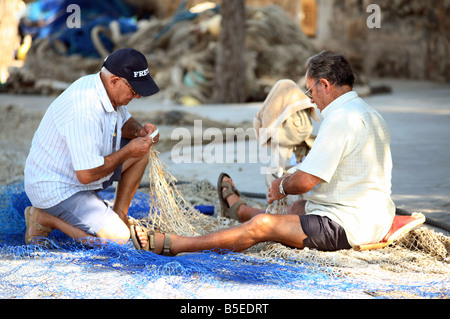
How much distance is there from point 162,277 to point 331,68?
57.2 inches

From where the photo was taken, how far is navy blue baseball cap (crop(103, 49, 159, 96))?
327 centimetres

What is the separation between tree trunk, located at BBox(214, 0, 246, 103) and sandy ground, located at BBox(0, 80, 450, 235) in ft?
1.51

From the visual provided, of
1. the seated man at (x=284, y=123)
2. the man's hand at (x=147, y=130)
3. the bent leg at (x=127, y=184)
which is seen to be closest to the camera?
the man's hand at (x=147, y=130)

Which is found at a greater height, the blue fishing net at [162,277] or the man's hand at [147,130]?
the man's hand at [147,130]

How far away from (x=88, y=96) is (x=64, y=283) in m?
1.12

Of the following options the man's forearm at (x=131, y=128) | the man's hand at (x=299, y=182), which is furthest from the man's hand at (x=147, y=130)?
the man's hand at (x=299, y=182)

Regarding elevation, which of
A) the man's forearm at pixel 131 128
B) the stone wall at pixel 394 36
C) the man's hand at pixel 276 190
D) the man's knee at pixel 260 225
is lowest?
the man's knee at pixel 260 225

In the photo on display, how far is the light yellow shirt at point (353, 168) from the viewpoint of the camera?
3.00 metres

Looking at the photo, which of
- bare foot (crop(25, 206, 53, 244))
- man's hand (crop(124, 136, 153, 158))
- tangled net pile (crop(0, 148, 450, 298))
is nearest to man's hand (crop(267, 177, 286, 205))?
tangled net pile (crop(0, 148, 450, 298))

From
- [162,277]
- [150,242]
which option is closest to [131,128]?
[150,242]

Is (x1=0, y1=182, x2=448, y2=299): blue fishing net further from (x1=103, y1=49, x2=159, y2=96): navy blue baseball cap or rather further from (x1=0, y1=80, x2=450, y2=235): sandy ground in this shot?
(x1=0, y1=80, x2=450, y2=235): sandy ground

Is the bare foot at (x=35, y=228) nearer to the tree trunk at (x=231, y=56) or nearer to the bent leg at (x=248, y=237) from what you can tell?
the bent leg at (x=248, y=237)

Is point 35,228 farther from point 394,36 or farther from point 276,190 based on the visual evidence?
point 394,36

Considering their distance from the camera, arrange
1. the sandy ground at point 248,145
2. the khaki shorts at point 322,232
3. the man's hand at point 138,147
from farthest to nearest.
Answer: the sandy ground at point 248,145
the man's hand at point 138,147
the khaki shorts at point 322,232
